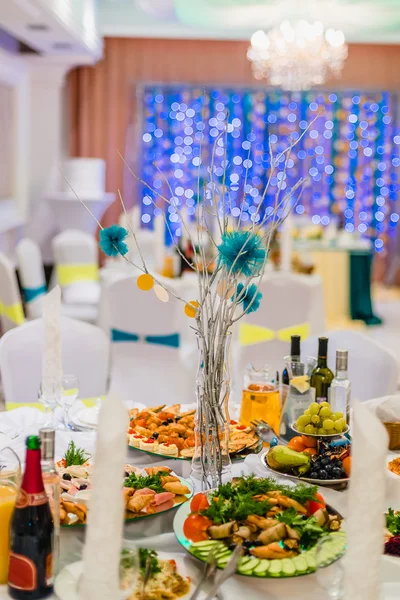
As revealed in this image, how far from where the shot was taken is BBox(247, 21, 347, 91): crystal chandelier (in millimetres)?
6680

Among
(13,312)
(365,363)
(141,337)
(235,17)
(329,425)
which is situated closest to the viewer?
(329,425)

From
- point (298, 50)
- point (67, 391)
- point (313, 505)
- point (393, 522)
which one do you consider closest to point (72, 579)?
point (313, 505)

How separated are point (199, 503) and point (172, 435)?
0.42 m

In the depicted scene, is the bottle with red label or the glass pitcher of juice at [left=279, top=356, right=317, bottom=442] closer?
the bottle with red label

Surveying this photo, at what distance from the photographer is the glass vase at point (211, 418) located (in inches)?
59.0

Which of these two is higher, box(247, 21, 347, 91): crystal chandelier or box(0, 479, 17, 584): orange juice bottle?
box(247, 21, 347, 91): crystal chandelier

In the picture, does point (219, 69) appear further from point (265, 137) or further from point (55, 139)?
point (55, 139)

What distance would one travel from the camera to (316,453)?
1647mm

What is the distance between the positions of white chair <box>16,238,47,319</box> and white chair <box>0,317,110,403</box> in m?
2.38

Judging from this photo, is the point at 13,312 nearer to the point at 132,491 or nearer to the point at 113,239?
the point at 113,239

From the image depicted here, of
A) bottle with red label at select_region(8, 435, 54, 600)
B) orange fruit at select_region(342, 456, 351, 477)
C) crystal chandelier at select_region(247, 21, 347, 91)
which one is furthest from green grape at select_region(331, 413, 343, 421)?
crystal chandelier at select_region(247, 21, 347, 91)

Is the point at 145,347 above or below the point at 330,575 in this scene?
below


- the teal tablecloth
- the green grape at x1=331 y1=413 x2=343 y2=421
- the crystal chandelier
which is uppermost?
the crystal chandelier

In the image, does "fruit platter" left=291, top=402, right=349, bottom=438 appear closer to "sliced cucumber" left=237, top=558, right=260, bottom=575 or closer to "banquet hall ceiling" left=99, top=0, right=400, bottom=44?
"sliced cucumber" left=237, top=558, right=260, bottom=575
